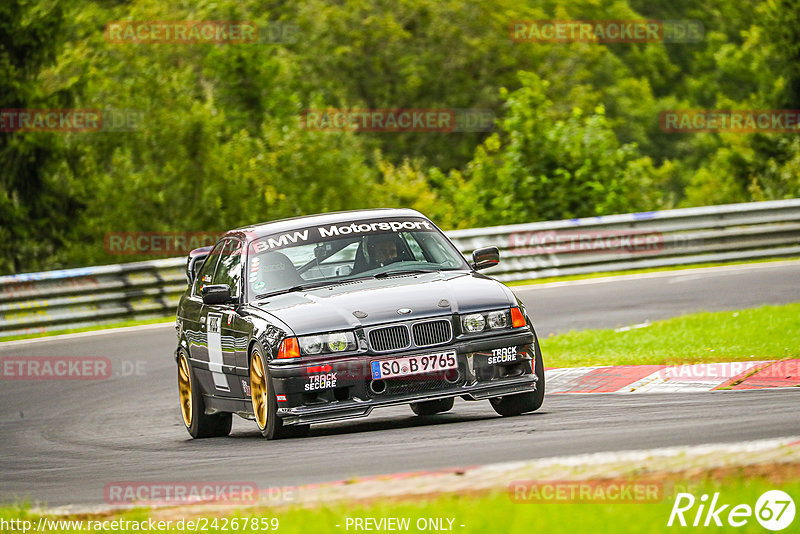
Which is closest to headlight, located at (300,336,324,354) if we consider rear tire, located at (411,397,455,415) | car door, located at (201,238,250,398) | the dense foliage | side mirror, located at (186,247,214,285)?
car door, located at (201,238,250,398)

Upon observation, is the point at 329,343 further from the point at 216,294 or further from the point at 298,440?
the point at 216,294

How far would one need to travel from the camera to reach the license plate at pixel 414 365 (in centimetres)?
894

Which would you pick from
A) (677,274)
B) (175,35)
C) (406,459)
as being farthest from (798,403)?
(175,35)

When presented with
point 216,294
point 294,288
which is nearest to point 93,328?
point 216,294

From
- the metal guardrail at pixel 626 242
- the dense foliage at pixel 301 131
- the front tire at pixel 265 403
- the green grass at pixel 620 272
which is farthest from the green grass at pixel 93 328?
the front tire at pixel 265 403

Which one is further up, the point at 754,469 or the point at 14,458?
the point at 754,469

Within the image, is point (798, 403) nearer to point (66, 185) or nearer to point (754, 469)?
point (754, 469)

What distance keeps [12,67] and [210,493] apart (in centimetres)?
2376

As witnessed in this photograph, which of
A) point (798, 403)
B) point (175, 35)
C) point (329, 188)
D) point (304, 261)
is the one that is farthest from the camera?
point (175, 35)

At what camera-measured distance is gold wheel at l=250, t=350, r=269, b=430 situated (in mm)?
9266

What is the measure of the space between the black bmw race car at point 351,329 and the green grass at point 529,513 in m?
2.90

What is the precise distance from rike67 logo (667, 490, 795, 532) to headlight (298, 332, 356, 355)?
3.85 metres

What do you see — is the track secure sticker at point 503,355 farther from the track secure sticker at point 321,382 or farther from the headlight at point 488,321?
the track secure sticker at point 321,382

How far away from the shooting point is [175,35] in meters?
41.6
